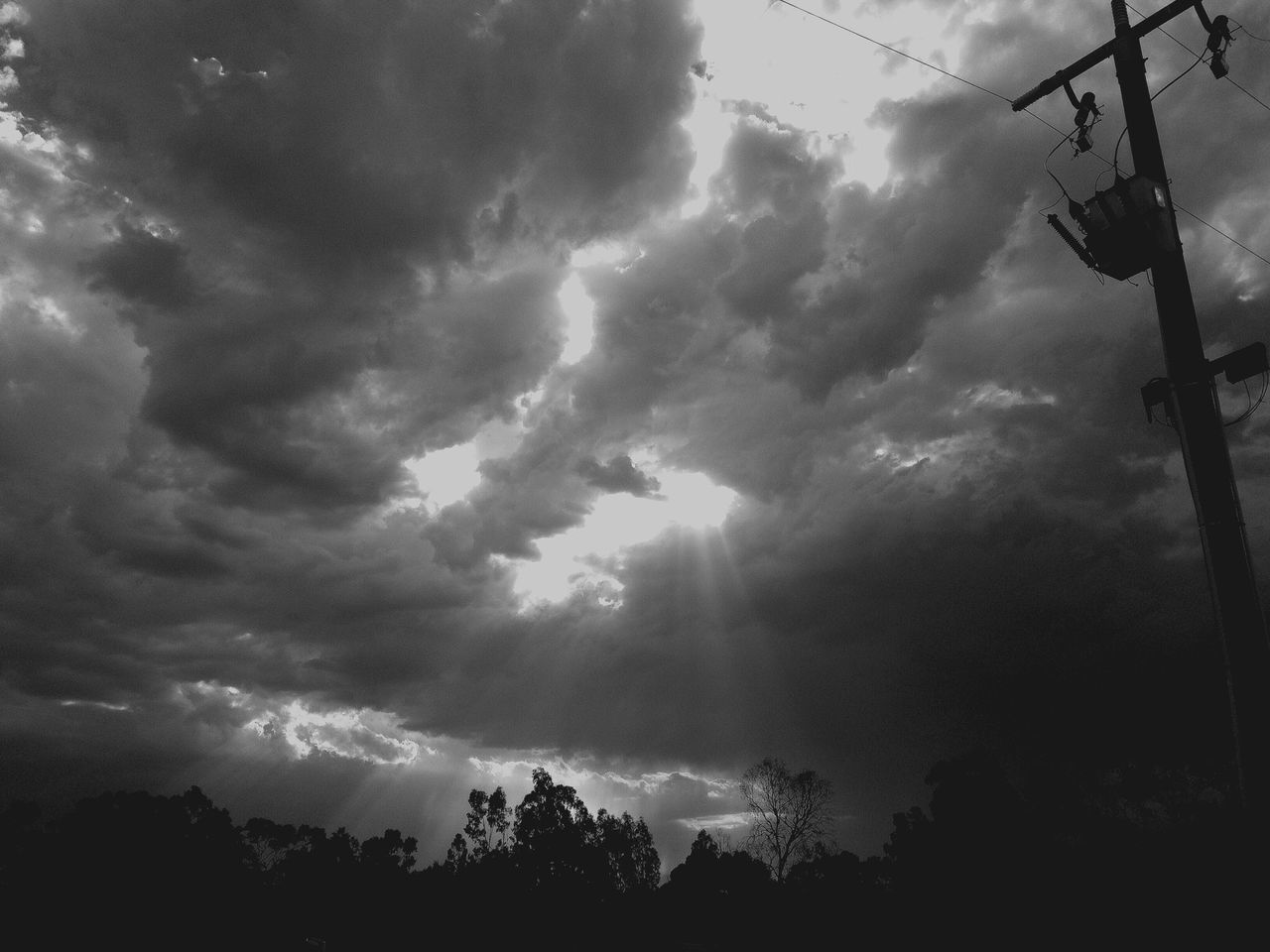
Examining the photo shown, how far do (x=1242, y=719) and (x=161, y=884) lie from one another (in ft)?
313

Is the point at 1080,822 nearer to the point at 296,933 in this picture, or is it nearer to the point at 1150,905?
the point at 1150,905

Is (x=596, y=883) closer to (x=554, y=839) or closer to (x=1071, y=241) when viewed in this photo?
(x=554, y=839)

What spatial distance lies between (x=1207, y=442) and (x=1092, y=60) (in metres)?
6.05

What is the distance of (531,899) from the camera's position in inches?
3278

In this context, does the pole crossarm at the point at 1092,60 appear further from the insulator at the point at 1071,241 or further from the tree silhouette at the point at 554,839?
the tree silhouette at the point at 554,839

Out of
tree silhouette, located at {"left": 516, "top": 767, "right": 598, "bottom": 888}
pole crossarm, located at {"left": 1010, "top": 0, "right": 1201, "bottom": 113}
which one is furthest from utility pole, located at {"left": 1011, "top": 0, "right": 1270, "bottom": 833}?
tree silhouette, located at {"left": 516, "top": 767, "right": 598, "bottom": 888}

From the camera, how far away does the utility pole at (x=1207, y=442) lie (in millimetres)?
8477

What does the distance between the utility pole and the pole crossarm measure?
0.01 m

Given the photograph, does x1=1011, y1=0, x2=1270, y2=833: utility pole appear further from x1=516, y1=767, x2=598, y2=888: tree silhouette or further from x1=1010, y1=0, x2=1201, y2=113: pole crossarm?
x1=516, y1=767, x2=598, y2=888: tree silhouette

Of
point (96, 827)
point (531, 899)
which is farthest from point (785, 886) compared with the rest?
point (96, 827)

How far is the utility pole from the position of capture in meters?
8.48

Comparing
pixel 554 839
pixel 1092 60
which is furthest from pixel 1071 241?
pixel 554 839

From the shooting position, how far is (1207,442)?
9492mm

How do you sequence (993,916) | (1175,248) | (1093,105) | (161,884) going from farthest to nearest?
1. (161,884)
2. (993,916)
3. (1093,105)
4. (1175,248)
